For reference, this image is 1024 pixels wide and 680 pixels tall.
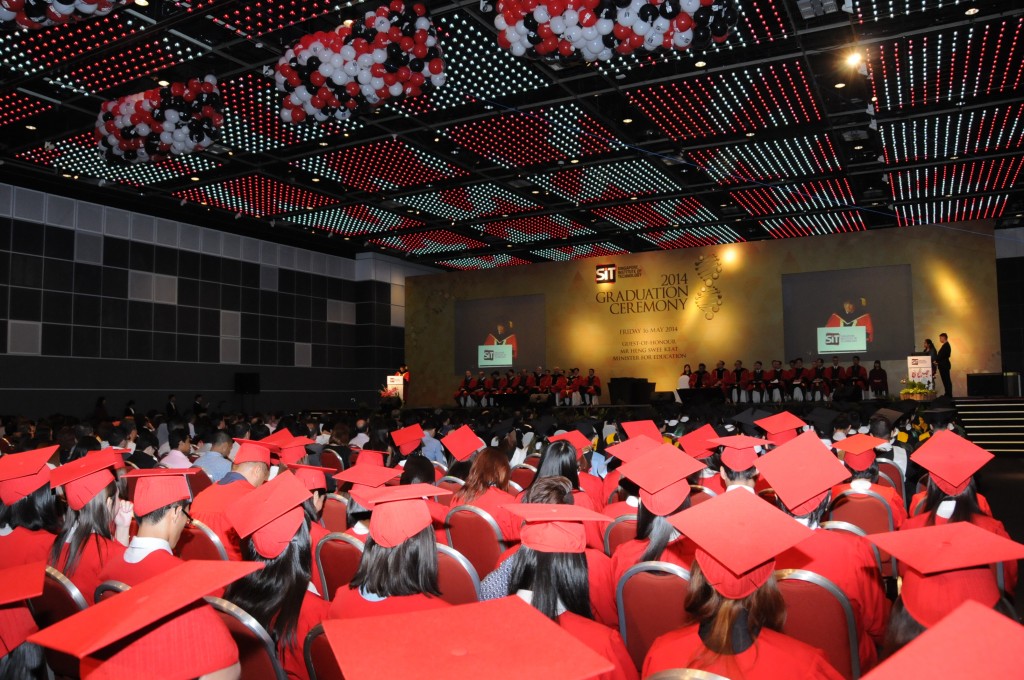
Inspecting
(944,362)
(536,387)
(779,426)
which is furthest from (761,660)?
(536,387)

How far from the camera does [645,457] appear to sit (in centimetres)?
340

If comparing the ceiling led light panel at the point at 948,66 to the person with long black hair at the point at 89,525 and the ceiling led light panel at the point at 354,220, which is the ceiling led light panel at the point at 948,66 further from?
the ceiling led light panel at the point at 354,220

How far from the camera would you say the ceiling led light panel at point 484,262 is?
76.6 feet

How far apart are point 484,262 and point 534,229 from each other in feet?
16.9

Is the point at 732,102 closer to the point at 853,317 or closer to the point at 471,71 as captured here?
the point at 471,71

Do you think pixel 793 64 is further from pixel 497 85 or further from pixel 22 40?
pixel 22 40

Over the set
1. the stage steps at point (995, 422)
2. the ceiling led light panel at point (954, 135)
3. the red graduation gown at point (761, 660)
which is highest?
the ceiling led light panel at point (954, 135)

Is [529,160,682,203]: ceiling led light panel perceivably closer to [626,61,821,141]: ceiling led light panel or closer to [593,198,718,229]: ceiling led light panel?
[593,198,718,229]: ceiling led light panel

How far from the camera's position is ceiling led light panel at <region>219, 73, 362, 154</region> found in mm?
10344

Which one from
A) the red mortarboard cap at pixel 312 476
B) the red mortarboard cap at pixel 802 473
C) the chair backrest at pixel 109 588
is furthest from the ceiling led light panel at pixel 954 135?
the chair backrest at pixel 109 588

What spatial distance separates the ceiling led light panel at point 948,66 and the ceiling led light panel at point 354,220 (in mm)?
10839

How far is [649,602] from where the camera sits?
2.39 m

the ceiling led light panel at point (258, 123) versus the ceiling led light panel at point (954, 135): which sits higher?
the ceiling led light panel at point (258, 123)

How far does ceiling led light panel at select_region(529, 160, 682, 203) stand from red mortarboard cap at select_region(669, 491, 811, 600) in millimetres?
12471
